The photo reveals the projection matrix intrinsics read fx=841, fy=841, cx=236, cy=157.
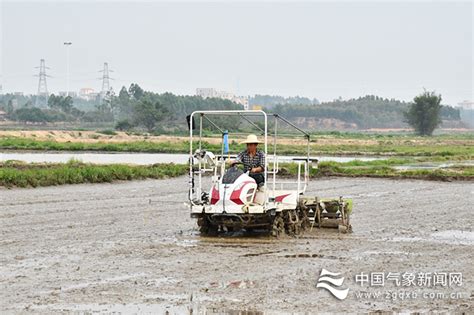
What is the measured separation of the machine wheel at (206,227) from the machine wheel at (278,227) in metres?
1.16

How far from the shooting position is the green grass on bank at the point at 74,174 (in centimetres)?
2605

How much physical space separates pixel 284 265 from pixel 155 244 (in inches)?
114

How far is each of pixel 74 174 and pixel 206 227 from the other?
13930mm

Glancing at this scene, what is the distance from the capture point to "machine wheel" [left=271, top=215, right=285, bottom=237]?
50.6 feet

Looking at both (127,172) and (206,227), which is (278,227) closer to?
(206,227)

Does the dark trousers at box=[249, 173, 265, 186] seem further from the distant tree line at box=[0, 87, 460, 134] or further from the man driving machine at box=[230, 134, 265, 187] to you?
the distant tree line at box=[0, 87, 460, 134]

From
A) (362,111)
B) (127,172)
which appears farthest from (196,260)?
(362,111)

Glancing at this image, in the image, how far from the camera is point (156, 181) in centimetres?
3206

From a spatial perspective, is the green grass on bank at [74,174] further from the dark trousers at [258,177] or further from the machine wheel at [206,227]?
the dark trousers at [258,177]

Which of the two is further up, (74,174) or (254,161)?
(254,161)

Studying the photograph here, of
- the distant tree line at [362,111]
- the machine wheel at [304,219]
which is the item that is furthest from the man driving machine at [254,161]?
the distant tree line at [362,111]

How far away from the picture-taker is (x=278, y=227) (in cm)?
1570

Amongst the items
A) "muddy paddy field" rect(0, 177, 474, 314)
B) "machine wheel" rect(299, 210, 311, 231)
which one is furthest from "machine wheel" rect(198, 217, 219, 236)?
"machine wheel" rect(299, 210, 311, 231)

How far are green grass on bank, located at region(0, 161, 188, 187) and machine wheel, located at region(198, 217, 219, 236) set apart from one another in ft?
37.3
